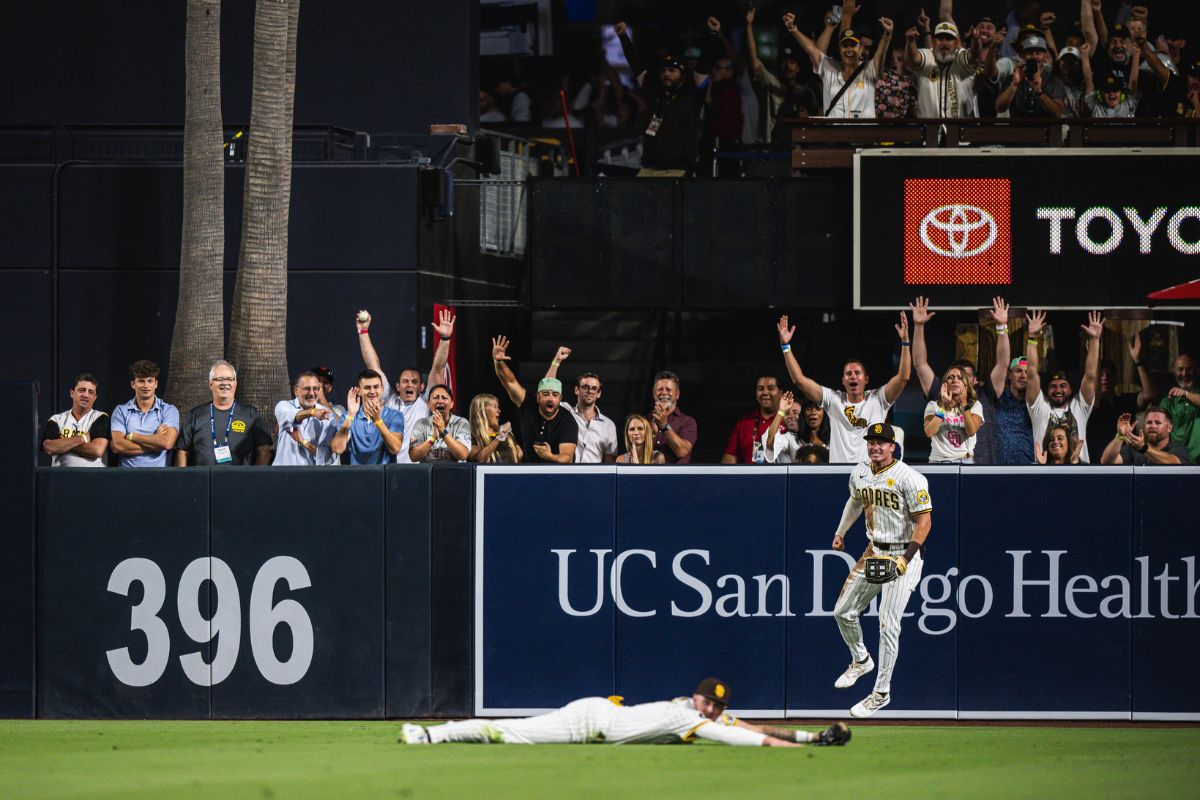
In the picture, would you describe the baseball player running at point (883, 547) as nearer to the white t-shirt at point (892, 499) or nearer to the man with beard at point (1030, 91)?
the white t-shirt at point (892, 499)

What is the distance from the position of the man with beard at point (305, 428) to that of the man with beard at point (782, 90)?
6433mm

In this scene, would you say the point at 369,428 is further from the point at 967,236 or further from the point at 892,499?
the point at 967,236

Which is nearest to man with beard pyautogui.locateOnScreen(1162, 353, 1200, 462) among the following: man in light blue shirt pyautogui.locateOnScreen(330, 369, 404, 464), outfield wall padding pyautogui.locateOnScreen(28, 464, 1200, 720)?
outfield wall padding pyautogui.locateOnScreen(28, 464, 1200, 720)

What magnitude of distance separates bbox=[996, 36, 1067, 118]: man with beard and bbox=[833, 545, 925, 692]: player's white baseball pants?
578 centimetres

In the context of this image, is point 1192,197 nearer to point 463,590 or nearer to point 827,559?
point 827,559

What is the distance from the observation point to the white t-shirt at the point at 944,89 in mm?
16609

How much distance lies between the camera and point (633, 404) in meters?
18.6

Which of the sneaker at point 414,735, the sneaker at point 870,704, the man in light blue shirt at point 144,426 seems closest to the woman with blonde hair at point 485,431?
the man in light blue shirt at point 144,426

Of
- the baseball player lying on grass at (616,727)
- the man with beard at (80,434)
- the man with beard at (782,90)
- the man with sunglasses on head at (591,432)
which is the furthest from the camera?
the man with beard at (782,90)

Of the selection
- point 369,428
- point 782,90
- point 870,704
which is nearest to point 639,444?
point 369,428

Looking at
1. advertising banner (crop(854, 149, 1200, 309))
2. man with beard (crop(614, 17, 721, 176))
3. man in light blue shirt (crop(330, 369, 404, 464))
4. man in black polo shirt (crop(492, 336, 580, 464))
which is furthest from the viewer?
man with beard (crop(614, 17, 721, 176))

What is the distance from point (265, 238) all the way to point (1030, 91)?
7635 mm

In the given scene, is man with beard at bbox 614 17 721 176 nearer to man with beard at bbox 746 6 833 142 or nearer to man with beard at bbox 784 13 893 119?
man with beard at bbox 746 6 833 142

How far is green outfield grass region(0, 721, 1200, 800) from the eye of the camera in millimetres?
9328
